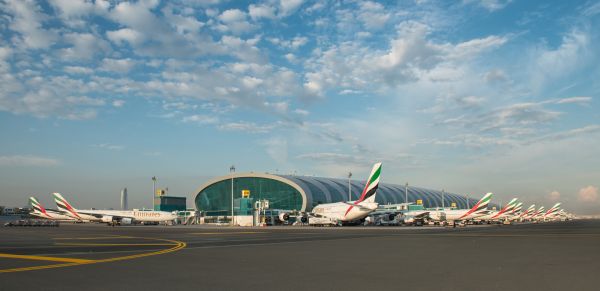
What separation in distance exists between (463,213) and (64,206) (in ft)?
284

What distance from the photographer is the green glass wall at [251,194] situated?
4803 inches

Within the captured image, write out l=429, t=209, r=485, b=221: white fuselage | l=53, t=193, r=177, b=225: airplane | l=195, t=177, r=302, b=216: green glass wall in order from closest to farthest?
l=429, t=209, r=485, b=221: white fuselage < l=53, t=193, r=177, b=225: airplane < l=195, t=177, r=302, b=216: green glass wall

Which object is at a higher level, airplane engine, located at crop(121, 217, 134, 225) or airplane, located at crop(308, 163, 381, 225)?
airplane, located at crop(308, 163, 381, 225)

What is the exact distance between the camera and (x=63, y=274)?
1380 centimetres

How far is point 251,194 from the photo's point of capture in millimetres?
127625

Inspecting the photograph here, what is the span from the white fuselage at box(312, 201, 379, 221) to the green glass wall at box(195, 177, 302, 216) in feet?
125

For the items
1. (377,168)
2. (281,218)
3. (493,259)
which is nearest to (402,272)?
(493,259)

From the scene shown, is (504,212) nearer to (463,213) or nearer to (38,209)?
(463,213)

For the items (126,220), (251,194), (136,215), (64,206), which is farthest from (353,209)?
(64,206)

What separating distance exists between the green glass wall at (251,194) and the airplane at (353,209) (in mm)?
35998

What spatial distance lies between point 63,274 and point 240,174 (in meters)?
116

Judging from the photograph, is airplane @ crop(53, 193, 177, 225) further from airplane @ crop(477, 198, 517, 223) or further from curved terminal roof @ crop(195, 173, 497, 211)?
airplane @ crop(477, 198, 517, 223)

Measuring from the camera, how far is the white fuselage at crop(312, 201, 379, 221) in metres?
69.6

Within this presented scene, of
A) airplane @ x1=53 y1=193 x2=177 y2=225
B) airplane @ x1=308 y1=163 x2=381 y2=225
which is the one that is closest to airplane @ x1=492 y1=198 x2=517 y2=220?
airplane @ x1=308 y1=163 x2=381 y2=225
